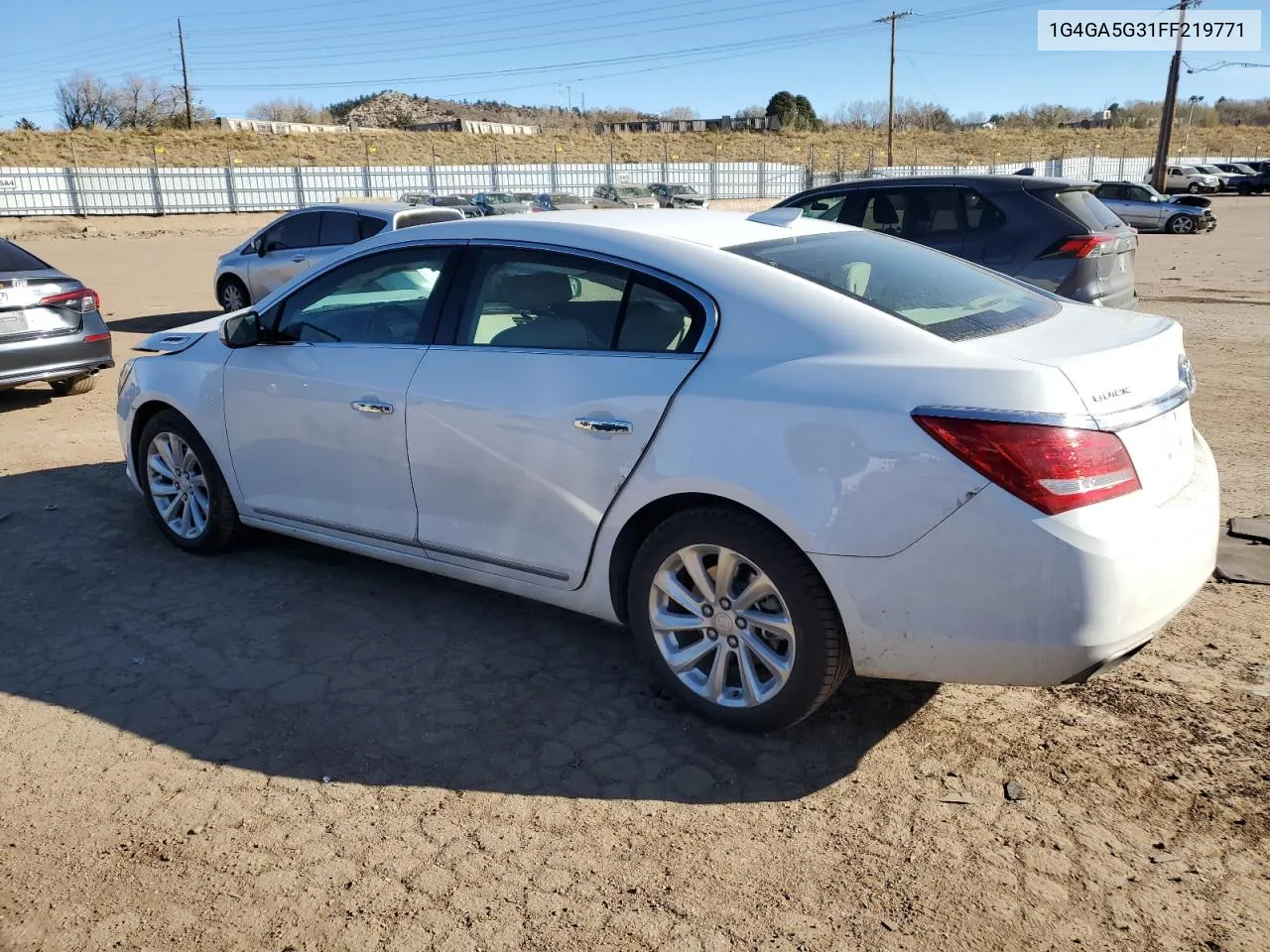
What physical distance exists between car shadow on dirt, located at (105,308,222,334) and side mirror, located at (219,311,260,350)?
9720 mm

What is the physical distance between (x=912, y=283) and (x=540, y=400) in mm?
1386

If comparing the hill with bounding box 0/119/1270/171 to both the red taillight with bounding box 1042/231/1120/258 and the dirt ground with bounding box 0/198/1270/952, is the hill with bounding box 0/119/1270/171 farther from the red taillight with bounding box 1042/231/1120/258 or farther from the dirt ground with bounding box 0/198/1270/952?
the dirt ground with bounding box 0/198/1270/952

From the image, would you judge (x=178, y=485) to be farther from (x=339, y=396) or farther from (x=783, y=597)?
(x=783, y=597)

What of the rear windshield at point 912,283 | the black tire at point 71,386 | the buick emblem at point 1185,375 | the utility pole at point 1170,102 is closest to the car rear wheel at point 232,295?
the black tire at point 71,386

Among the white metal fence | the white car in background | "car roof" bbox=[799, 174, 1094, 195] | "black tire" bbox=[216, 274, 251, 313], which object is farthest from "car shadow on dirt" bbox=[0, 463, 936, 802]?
the white metal fence

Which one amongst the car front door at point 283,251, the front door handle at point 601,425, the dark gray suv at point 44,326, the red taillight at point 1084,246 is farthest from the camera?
the car front door at point 283,251

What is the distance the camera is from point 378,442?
4.16 metres

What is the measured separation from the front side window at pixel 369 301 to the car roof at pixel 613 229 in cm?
10

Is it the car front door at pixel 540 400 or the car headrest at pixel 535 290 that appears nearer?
the car front door at pixel 540 400

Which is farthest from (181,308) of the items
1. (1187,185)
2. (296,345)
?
(1187,185)

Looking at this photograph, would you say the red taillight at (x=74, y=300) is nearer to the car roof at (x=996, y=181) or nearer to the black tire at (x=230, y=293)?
the black tire at (x=230, y=293)

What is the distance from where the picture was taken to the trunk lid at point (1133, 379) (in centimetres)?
288

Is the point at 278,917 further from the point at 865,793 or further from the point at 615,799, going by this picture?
the point at 865,793

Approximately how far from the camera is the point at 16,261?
8758 mm
